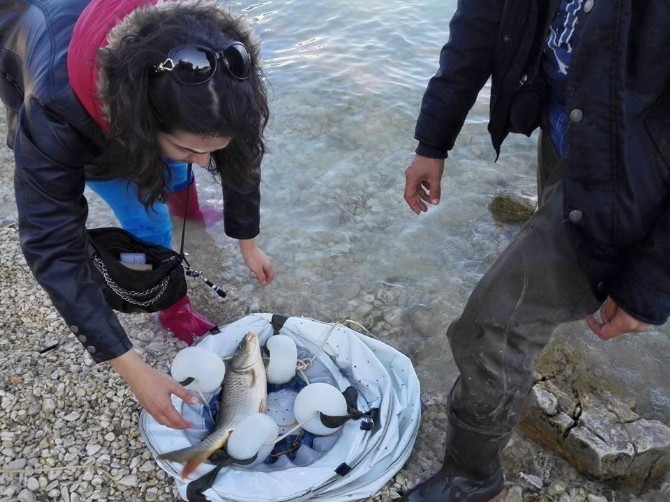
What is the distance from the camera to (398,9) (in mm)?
8695

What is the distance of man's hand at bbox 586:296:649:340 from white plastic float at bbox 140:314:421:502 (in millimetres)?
1188

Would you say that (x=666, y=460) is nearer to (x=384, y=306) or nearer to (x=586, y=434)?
(x=586, y=434)

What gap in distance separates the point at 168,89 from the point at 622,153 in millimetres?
1447

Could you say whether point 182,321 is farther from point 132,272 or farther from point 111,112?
point 111,112

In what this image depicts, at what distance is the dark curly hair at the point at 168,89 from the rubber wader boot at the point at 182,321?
1.51 m

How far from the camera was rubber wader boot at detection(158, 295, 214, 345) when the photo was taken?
350cm

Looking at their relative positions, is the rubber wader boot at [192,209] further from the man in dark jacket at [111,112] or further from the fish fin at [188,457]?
the fish fin at [188,457]

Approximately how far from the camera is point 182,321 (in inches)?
138

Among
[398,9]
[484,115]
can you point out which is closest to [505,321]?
[484,115]

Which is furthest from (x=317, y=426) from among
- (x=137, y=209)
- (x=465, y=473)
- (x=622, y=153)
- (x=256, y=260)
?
(x=622, y=153)

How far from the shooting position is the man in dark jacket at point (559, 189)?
1.79 meters

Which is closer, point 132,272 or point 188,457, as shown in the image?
point 188,457

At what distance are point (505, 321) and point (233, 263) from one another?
2.57 m

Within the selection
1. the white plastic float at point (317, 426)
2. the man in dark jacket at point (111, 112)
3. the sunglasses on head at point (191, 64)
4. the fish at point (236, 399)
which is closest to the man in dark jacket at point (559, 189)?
the white plastic float at point (317, 426)
